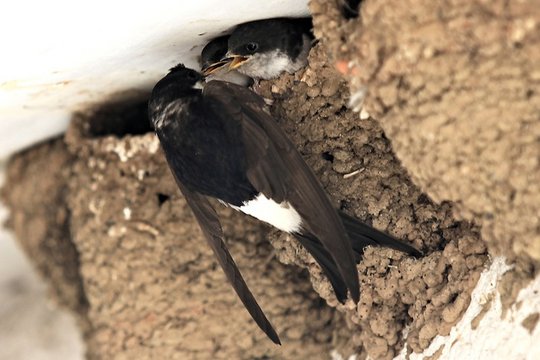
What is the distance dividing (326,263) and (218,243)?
0.42 m

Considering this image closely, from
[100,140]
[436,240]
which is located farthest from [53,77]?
[436,240]

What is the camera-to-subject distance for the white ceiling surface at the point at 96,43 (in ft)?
9.70

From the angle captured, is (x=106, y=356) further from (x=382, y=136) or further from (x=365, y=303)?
(x=382, y=136)

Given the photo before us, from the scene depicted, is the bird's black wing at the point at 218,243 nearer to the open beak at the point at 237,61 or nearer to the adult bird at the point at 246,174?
the adult bird at the point at 246,174

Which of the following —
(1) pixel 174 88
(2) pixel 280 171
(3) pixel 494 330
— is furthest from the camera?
(1) pixel 174 88

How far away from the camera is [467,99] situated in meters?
2.64

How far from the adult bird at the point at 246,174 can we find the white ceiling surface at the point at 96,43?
181 mm

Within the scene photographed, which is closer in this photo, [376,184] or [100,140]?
[376,184]

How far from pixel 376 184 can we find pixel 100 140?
129cm

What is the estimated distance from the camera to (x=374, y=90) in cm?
279

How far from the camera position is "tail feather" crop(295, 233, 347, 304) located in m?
3.13

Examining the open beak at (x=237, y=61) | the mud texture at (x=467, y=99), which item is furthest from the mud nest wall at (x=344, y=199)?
the open beak at (x=237, y=61)

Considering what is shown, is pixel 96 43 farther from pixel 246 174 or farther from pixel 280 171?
pixel 280 171

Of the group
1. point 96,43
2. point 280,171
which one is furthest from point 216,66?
point 280,171
